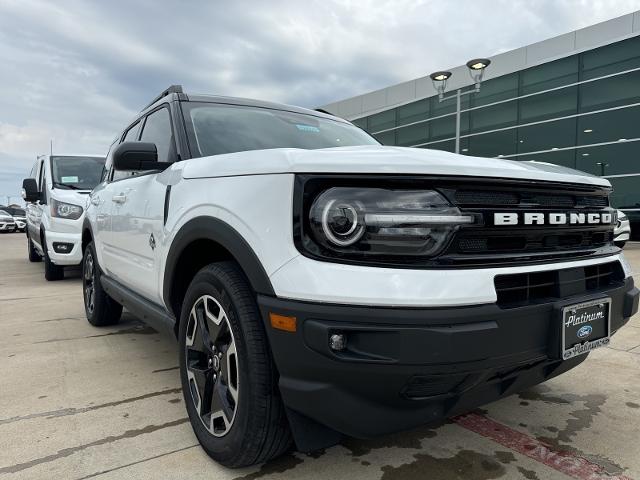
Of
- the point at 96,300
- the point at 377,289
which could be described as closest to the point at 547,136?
the point at 96,300

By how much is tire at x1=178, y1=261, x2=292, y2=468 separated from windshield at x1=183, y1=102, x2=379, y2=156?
2.91ft

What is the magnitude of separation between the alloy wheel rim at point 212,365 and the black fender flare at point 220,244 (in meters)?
0.26

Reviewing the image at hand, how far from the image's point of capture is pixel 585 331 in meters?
1.85

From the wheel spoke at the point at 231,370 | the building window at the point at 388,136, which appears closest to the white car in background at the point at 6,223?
the building window at the point at 388,136

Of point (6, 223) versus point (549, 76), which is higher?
point (549, 76)

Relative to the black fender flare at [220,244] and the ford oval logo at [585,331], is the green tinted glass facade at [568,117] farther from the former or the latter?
the black fender flare at [220,244]

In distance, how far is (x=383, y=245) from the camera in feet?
5.19

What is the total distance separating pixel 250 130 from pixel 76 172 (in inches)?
231

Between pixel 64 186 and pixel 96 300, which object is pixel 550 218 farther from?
pixel 64 186

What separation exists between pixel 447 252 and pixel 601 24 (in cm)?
1904

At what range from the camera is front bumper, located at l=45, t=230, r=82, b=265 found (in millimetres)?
6869

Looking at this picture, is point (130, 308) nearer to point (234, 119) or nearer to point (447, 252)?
point (234, 119)

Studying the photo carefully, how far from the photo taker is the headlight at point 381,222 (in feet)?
5.19

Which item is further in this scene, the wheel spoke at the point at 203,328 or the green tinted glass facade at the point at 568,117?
the green tinted glass facade at the point at 568,117
